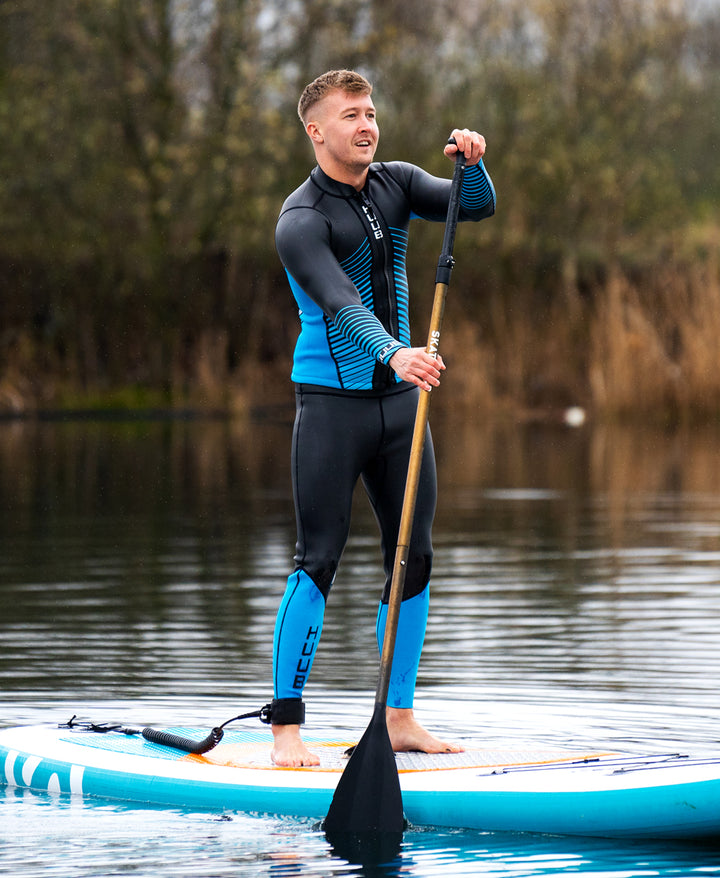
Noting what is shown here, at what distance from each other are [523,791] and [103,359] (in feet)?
74.1

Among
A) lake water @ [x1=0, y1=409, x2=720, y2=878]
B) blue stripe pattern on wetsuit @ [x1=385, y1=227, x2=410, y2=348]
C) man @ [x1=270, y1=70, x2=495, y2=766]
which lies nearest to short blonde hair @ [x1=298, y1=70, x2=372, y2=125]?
man @ [x1=270, y1=70, x2=495, y2=766]

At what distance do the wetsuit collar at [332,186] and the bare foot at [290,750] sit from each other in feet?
5.03

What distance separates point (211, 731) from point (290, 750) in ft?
1.34

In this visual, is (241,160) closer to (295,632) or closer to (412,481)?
(295,632)

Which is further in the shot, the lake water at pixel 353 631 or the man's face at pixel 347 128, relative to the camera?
the man's face at pixel 347 128

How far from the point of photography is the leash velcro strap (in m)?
5.11

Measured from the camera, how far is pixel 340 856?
14.8ft

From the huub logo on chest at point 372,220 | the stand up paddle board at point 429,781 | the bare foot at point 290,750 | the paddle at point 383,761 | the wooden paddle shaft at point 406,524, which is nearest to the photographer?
the stand up paddle board at point 429,781

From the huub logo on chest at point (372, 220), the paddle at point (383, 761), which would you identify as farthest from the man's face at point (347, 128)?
the paddle at point (383, 761)

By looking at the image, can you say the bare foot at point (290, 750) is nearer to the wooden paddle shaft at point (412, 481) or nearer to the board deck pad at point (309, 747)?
the board deck pad at point (309, 747)

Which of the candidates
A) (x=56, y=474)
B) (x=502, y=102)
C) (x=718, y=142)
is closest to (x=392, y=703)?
(x=56, y=474)

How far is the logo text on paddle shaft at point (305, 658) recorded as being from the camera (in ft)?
16.9

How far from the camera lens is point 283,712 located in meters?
5.11

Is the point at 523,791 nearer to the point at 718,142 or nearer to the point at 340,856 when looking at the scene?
the point at 340,856
